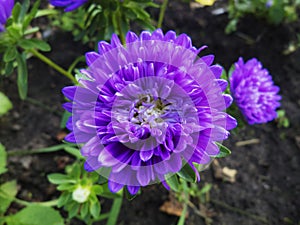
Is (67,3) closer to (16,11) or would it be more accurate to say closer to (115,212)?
(16,11)

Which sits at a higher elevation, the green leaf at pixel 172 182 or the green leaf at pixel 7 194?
the green leaf at pixel 172 182

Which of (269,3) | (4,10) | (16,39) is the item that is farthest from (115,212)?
(269,3)

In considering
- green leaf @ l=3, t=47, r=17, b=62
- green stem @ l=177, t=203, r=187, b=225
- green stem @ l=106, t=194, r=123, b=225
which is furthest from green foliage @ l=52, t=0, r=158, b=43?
green stem @ l=177, t=203, r=187, b=225

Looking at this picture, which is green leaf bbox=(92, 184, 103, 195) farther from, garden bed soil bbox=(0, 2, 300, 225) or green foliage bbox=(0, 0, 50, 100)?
green foliage bbox=(0, 0, 50, 100)

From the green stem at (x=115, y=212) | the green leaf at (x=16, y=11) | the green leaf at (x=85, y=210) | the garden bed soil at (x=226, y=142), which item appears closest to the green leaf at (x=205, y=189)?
the garden bed soil at (x=226, y=142)

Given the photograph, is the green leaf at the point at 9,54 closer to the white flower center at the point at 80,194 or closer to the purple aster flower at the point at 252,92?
the white flower center at the point at 80,194

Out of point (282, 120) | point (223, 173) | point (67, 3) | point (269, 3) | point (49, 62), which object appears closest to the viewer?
point (67, 3)

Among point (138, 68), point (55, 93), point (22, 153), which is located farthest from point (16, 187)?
point (138, 68)
